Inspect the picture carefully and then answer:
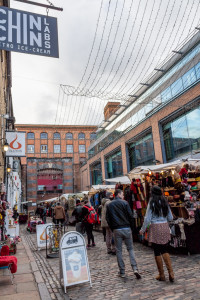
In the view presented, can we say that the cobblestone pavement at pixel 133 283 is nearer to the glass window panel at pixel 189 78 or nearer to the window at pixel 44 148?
the glass window panel at pixel 189 78

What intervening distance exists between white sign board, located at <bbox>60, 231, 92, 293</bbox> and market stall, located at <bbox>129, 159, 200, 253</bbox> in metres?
3.23

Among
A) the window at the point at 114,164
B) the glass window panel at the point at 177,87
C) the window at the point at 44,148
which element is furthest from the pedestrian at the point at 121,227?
the window at the point at 44,148

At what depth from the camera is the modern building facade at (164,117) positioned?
16609mm

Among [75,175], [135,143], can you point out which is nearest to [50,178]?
[75,175]

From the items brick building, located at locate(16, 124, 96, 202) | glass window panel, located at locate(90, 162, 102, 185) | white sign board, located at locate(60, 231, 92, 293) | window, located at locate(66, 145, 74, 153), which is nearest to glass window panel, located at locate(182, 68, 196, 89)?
white sign board, located at locate(60, 231, 92, 293)

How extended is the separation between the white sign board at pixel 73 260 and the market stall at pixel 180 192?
3.23m

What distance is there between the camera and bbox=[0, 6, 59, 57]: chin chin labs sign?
16.0ft

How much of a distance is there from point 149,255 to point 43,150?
4948 cm

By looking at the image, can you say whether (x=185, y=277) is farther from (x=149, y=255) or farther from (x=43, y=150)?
(x=43, y=150)

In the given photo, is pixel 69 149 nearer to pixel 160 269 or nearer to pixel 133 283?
pixel 133 283

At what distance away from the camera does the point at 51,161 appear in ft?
157

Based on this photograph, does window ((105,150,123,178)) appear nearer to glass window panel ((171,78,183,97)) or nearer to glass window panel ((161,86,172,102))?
glass window panel ((161,86,172,102))

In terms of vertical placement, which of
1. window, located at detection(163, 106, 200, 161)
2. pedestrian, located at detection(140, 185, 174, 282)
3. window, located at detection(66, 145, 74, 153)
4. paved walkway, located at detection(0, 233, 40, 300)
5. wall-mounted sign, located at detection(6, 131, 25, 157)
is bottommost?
paved walkway, located at detection(0, 233, 40, 300)

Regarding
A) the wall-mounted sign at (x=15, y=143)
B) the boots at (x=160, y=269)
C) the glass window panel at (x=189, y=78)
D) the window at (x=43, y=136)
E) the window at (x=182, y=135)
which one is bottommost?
the boots at (x=160, y=269)
